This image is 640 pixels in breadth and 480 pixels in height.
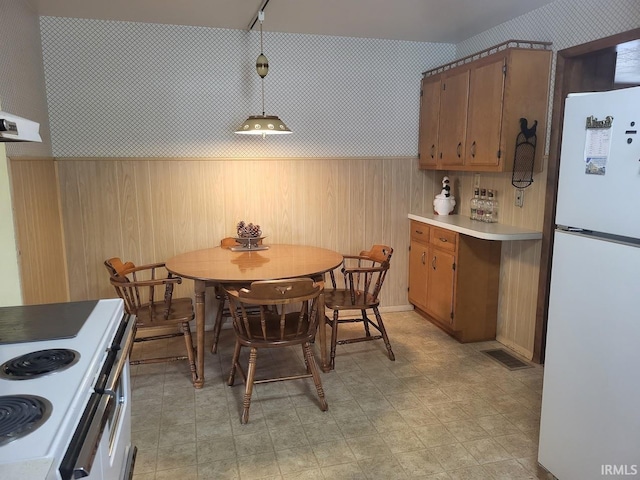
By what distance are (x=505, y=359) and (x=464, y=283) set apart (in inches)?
24.0

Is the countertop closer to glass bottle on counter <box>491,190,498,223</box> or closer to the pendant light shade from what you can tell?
glass bottle on counter <box>491,190,498,223</box>

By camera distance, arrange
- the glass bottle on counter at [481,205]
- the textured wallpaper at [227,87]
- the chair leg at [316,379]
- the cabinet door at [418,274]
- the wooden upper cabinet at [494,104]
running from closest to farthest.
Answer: the chair leg at [316,379], the wooden upper cabinet at [494,104], the textured wallpaper at [227,87], the glass bottle on counter at [481,205], the cabinet door at [418,274]

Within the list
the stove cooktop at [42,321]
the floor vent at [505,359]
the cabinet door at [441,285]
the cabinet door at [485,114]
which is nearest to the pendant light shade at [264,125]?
the cabinet door at [485,114]

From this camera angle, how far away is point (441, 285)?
3.75m

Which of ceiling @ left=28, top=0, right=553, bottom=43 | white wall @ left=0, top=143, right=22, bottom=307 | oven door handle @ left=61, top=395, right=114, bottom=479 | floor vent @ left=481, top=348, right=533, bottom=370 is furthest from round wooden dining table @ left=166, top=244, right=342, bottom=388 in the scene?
ceiling @ left=28, top=0, right=553, bottom=43

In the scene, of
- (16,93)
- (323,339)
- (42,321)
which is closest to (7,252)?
(42,321)

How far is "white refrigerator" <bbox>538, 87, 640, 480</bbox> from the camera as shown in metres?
1.55

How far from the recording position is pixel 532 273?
328cm

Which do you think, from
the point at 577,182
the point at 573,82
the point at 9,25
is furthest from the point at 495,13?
the point at 9,25

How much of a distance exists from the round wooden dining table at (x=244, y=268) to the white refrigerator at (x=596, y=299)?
1441 millimetres

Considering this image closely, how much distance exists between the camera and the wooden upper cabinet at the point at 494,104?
3039mm

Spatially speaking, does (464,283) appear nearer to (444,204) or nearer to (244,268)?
(444,204)

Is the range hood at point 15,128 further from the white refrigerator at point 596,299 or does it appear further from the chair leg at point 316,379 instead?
the white refrigerator at point 596,299

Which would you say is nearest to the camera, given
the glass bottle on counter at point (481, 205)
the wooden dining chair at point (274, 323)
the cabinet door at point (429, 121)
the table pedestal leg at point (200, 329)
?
the wooden dining chair at point (274, 323)
